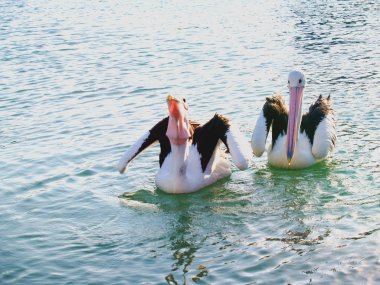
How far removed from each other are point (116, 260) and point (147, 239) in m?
0.45

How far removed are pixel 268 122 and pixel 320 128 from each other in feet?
1.65

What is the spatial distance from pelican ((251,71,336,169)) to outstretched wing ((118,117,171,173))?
85 cm

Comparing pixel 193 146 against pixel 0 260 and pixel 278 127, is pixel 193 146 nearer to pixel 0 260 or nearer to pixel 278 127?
pixel 278 127

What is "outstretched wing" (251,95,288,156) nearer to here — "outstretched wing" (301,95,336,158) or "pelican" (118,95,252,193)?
"outstretched wing" (301,95,336,158)

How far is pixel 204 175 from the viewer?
23.4 ft

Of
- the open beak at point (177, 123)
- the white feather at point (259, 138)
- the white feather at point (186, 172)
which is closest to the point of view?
the open beak at point (177, 123)

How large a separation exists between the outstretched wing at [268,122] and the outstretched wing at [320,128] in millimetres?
221

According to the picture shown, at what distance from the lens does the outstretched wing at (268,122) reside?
288 inches

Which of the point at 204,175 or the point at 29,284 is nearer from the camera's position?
the point at 29,284

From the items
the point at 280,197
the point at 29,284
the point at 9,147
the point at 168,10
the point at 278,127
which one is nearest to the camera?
the point at 29,284

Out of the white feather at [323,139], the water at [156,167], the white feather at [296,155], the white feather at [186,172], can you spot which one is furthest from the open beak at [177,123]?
the white feather at [323,139]

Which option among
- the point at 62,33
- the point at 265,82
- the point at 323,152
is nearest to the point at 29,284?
the point at 323,152

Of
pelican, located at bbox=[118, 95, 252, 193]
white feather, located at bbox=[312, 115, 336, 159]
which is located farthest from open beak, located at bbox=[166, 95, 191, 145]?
white feather, located at bbox=[312, 115, 336, 159]

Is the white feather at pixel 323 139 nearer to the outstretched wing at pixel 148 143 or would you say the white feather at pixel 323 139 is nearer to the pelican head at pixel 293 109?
the pelican head at pixel 293 109
